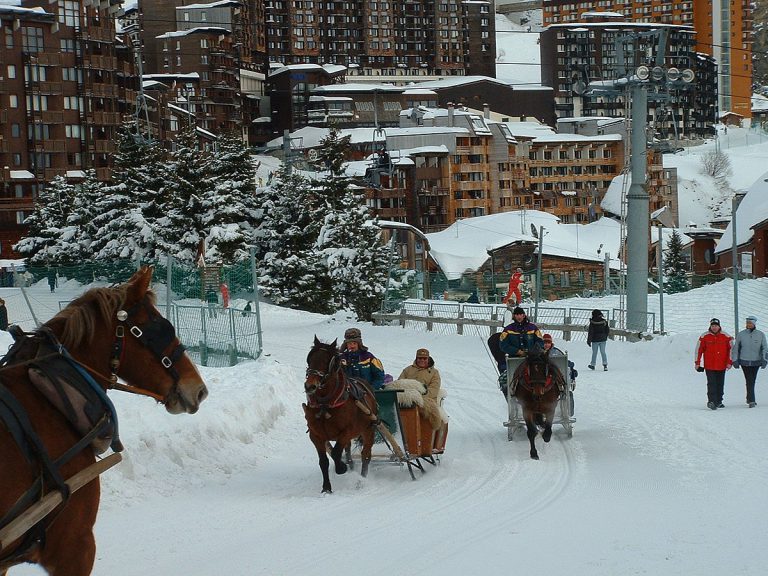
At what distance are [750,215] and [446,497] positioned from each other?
51.7 m

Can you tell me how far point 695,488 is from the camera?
1233 centimetres

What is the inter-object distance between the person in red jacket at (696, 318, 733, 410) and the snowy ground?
45 centimetres

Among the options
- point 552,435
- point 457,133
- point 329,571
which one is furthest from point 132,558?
point 457,133

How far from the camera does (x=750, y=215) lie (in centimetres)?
6012

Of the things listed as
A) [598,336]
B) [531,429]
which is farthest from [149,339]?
[598,336]

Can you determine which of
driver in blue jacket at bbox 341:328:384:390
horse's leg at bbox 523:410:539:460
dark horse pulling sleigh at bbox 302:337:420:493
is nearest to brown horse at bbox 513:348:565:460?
horse's leg at bbox 523:410:539:460

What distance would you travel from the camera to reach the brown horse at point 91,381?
574 cm

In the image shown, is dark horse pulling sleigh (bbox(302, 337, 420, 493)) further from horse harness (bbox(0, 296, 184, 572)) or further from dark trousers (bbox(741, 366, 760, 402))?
dark trousers (bbox(741, 366, 760, 402))

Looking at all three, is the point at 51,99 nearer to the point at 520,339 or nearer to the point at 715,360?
the point at 715,360

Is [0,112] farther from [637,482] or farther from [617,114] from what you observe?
[617,114]

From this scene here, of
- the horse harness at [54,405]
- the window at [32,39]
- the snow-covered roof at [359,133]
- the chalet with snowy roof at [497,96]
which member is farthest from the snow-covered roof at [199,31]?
the horse harness at [54,405]

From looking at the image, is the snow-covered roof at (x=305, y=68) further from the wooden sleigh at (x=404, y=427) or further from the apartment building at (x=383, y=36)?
the wooden sleigh at (x=404, y=427)

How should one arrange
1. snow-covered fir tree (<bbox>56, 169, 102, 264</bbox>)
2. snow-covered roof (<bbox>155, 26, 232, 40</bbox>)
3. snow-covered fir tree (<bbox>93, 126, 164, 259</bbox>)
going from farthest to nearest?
snow-covered roof (<bbox>155, 26, 232, 40</bbox>) < snow-covered fir tree (<bbox>56, 169, 102, 264</bbox>) < snow-covered fir tree (<bbox>93, 126, 164, 259</bbox>)

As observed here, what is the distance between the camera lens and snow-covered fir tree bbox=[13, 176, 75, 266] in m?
60.9
